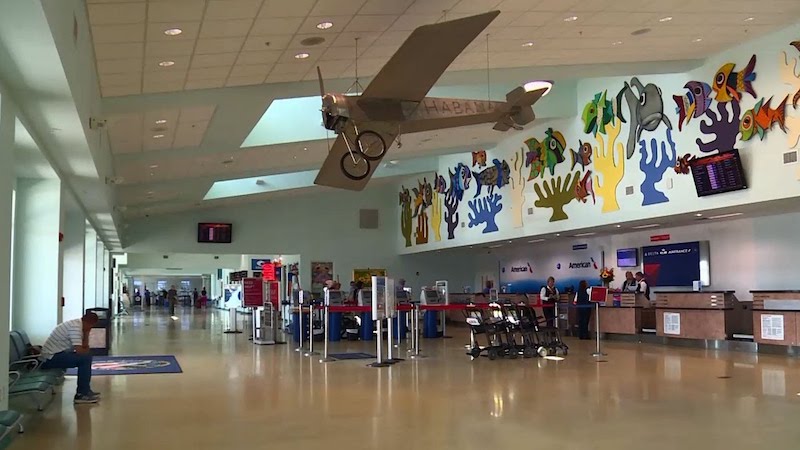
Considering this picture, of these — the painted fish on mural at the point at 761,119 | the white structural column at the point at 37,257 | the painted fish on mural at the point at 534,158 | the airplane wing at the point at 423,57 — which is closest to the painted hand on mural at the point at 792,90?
the painted fish on mural at the point at 761,119

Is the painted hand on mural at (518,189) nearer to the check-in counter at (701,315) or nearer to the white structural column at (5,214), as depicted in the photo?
the check-in counter at (701,315)

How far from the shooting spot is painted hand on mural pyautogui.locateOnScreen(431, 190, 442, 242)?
23.6 meters

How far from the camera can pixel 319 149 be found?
1523 cm

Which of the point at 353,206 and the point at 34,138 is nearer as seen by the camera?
the point at 34,138

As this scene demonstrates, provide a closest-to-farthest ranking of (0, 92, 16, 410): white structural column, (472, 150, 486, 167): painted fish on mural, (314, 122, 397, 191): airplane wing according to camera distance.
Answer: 1. (0, 92, 16, 410): white structural column
2. (314, 122, 397, 191): airplane wing
3. (472, 150, 486, 167): painted fish on mural

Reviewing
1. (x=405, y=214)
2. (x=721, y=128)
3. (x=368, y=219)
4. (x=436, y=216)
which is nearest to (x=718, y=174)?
(x=721, y=128)

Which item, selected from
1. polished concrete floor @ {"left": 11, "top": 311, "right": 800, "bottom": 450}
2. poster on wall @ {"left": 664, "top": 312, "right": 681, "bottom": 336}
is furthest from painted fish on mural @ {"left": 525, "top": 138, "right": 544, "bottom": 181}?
polished concrete floor @ {"left": 11, "top": 311, "right": 800, "bottom": 450}

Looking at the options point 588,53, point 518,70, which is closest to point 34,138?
point 518,70

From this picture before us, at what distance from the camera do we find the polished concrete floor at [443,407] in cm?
575

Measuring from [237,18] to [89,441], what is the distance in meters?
4.15

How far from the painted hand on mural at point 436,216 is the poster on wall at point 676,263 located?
7.43 m

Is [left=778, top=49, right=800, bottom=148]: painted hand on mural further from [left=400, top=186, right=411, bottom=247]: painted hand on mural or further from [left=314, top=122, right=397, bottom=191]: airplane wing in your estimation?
[left=400, top=186, right=411, bottom=247]: painted hand on mural

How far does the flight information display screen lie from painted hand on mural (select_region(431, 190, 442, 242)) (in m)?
11.9

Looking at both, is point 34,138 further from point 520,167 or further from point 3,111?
point 520,167
